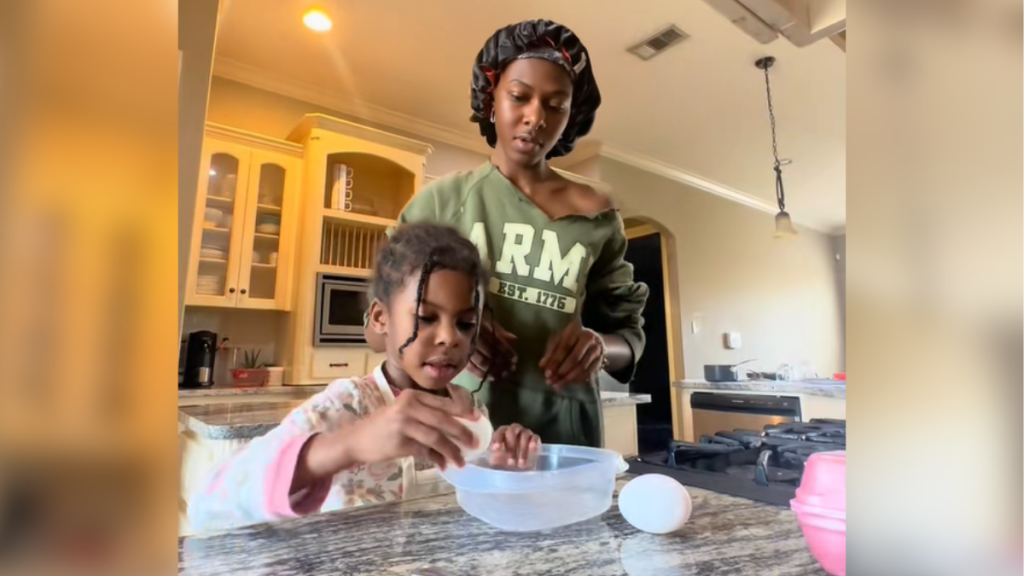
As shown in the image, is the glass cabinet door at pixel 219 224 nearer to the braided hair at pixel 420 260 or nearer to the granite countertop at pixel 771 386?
the braided hair at pixel 420 260

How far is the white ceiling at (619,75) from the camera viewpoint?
43 centimetres

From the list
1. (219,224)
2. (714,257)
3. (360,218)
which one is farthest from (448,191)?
(714,257)

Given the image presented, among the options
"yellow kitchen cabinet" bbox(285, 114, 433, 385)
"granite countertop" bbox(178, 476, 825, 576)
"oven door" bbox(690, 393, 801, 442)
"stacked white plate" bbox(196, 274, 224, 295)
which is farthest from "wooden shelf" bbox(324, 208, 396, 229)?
"oven door" bbox(690, 393, 801, 442)

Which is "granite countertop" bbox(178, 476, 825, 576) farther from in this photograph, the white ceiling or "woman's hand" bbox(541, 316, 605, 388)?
the white ceiling

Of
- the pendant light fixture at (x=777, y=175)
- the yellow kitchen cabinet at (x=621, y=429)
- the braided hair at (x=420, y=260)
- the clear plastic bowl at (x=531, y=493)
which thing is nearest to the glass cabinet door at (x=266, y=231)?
the braided hair at (x=420, y=260)

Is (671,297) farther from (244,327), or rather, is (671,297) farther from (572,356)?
(244,327)

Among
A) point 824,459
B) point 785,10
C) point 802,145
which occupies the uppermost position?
point 785,10

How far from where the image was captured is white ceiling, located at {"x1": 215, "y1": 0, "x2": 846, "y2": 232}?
43cm

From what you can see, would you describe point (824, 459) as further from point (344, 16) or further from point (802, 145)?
point (344, 16)
